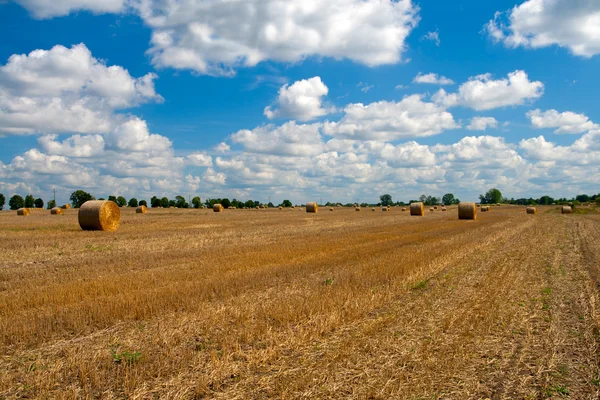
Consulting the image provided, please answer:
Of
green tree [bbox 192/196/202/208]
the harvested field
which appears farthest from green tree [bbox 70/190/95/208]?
the harvested field

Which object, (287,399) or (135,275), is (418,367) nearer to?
(287,399)

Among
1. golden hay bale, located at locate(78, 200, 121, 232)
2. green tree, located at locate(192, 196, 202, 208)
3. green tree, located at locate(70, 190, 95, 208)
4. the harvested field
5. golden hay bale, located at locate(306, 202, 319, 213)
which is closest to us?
the harvested field

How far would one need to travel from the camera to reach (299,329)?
7.37 meters

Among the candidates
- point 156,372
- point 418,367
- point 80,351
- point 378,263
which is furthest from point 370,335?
point 378,263

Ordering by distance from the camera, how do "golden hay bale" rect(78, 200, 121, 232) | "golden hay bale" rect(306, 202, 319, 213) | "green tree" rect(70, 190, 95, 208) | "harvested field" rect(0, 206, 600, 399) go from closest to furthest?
"harvested field" rect(0, 206, 600, 399)
"golden hay bale" rect(78, 200, 121, 232)
"golden hay bale" rect(306, 202, 319, 213)
"green tree" rect(70, 190, 95, 208)

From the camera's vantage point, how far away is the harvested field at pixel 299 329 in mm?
5293

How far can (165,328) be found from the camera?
7332 millimetres

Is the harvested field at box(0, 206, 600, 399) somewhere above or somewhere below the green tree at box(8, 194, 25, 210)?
below

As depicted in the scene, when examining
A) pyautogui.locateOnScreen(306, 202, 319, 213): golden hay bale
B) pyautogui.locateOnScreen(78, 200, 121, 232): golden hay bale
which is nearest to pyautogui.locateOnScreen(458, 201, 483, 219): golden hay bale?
pyautogui.locateOnScreen(306, 202, 319, 213): golden hay bale

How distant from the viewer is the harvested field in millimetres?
5293

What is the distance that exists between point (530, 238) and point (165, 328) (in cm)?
2106

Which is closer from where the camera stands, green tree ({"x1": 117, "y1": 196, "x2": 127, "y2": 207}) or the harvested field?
the harvested field

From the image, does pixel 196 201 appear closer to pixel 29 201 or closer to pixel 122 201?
pixel 122 201

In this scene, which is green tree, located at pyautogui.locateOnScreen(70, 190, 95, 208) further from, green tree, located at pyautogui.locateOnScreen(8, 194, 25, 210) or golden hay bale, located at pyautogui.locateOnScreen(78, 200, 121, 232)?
golden hay bale, located at pyautogui.locateOnScreen(78, 200, 121, 232)
